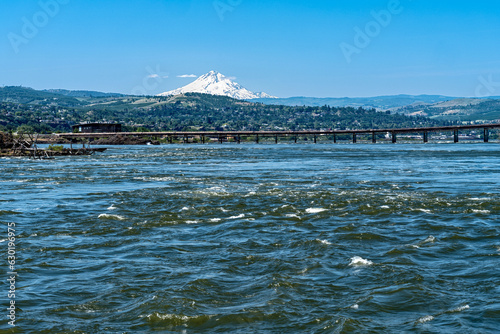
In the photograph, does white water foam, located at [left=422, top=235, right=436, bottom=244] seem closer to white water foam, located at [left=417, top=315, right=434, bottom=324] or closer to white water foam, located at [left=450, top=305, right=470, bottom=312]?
white water foam, located at [left=450, top=305, right=470, bottom=312]

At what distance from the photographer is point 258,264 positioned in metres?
15.2

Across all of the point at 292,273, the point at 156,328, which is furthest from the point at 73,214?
the point at 156,328

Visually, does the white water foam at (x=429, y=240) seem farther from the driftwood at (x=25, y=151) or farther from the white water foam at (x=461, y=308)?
the driftwood at (x=25, y=151)

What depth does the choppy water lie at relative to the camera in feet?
35.9

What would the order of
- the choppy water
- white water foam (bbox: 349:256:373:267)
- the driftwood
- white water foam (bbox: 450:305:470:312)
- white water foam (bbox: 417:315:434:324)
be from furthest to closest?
the driftwood → white water foam (bbox: 349:256:373:267) → white water foam (bbox: 450:305:470:312) → the choppy water → white water foam (bbox: 417:315:434:324)

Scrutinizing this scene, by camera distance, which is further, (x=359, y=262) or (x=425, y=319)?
(x=359, y=262)

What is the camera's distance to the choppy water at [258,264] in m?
10.9

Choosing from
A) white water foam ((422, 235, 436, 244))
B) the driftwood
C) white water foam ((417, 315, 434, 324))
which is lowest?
white water foam ((417, 315, 434, 324))

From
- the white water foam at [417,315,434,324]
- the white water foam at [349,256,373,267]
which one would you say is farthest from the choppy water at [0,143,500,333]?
the white water foam at [349,256,373,267]

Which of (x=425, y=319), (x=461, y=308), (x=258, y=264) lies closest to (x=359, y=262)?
(x=258, y=264)

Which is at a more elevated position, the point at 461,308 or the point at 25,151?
the point at 25,151

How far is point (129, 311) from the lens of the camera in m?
11.4

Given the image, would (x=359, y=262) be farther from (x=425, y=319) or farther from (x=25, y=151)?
(x=25, y=151)

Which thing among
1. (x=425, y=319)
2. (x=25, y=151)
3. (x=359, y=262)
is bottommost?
(x=425, y=319)
